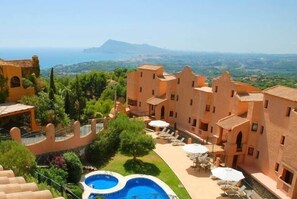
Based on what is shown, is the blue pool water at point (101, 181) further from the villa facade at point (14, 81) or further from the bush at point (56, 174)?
the villa facade at point (14, 81)

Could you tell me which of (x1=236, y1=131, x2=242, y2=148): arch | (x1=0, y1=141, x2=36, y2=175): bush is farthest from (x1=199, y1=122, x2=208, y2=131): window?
(x1=0, y1=141, x2=36, y2=175): bush

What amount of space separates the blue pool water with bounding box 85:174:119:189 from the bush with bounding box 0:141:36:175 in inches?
290

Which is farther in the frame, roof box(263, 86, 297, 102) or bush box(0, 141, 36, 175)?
roof box(263, 86, 297, 102)

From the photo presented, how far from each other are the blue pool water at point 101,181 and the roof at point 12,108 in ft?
30.6

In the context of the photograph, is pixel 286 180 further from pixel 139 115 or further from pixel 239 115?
pixel 139 115

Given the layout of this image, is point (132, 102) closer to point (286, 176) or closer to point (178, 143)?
point (178, 143)

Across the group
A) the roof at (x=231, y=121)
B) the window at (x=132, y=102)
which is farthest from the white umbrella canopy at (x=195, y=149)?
the window at (x=132, y=102)

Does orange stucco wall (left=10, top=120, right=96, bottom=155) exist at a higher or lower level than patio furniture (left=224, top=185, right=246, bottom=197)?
higher

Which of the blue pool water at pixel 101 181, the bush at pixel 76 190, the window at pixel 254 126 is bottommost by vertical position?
the blue pool water at pixel 101 181

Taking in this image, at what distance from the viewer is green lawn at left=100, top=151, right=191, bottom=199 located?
1016 inches

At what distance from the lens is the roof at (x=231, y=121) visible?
99.0 feet

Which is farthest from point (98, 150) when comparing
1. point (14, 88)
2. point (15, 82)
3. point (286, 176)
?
point (286, 176)

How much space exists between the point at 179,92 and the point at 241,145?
497 inches

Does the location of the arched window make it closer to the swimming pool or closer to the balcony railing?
the swimming pool
